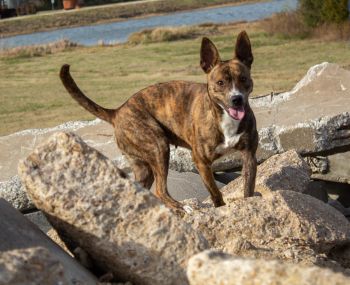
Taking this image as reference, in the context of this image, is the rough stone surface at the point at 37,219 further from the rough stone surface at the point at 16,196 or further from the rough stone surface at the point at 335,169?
the rough stone surface at the point at 335,169

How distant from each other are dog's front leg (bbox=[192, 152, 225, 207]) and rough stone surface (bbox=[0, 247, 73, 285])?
3.38 meters

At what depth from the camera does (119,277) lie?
469 centimetres

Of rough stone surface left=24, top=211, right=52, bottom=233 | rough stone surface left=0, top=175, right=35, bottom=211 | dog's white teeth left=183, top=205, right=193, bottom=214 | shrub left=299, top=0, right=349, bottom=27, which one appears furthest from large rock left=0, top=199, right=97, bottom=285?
shrub left=299, top=0, right=349, bottom=27

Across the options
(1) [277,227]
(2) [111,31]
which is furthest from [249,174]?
(2) [111,31]

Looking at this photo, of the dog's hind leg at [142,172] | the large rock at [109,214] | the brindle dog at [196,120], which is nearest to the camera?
the large rock at [109,214]

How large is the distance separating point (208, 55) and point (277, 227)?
6.64 ft

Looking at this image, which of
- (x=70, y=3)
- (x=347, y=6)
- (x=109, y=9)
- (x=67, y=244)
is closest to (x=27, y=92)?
(x=347, y=6)

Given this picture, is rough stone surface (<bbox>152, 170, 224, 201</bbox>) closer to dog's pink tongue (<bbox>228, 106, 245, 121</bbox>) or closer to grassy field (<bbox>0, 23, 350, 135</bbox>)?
dog's pink tongue (<bbox>228, 106, 245, 121</bbox>)

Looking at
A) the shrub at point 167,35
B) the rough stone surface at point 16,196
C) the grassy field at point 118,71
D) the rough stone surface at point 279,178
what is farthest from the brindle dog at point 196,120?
the shrub at point 167,35

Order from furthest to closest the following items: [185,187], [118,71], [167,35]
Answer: [167,35] < [118,71] < [185,187]

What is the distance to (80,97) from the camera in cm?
748

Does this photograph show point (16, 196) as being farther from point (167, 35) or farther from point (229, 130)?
point (167, 35)

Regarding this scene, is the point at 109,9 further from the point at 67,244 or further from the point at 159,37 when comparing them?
the point at 67,244

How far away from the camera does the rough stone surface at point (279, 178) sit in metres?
7.48
